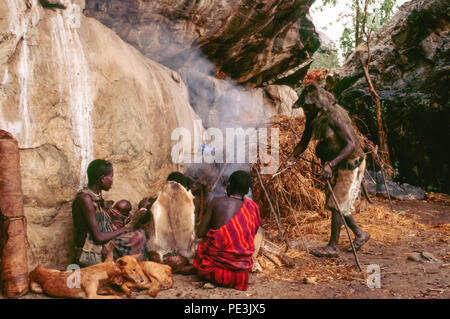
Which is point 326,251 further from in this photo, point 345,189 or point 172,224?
point 172,224

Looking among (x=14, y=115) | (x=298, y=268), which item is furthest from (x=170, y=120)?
(x=298, y=268)

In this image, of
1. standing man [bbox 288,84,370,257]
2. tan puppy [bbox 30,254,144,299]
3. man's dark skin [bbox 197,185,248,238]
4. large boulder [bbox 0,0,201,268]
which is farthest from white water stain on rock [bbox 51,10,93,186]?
standing man [bbox 288,84,370,257]

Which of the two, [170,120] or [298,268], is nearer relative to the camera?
[298,268]

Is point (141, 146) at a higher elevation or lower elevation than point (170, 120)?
lower

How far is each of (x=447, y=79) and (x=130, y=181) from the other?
786 centimetres

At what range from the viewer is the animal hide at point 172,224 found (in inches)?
Result: 141

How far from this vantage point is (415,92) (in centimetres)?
900

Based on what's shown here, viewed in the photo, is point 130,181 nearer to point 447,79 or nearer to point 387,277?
point 387,277

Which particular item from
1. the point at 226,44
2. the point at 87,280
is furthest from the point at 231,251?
the point at 226,44

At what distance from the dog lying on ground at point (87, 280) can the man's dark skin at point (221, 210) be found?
27.4 inches

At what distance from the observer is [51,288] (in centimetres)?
278

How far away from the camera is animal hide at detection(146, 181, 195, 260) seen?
3584 mm

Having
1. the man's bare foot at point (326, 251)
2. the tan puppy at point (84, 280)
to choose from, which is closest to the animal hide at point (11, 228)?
the tan puppy at point (84, 280)

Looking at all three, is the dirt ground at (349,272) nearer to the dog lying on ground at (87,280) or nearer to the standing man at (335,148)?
the dog lying on ground at (87,280)
